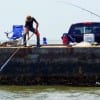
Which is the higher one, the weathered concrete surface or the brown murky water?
the weathered concrete surface

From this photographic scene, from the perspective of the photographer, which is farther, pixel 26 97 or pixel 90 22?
pixel 90 22

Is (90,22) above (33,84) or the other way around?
above

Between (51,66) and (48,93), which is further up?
(51,66)

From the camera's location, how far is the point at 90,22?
82.5ft

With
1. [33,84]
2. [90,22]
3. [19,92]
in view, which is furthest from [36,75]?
[90,22]

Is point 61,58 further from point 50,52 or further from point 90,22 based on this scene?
point 90,22

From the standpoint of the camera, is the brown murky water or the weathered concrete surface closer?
the brown murky water

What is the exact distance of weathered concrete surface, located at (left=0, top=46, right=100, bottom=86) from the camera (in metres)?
22.0

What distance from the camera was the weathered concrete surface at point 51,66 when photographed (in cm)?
2200

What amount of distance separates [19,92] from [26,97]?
1201 mm

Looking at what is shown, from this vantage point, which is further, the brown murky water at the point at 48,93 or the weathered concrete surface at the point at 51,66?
the weathered concrete surface at the point at 51,66

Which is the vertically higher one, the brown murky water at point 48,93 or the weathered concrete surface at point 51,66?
the weathered concrete surface at point 51,66

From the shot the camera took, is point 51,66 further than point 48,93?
Yes

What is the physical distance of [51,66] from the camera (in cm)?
2211
